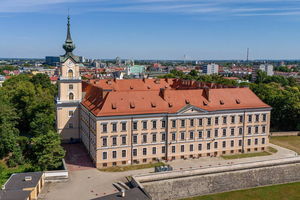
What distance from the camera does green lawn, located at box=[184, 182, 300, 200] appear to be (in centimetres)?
4469

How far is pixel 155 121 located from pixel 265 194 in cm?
2083

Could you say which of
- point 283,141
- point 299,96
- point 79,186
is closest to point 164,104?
point 79,186

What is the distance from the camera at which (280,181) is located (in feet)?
166

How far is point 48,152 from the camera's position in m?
47.7

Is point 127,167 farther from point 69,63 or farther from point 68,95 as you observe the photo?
point 69,63

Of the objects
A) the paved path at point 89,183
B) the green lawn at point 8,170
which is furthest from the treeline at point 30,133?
the paved path at point 89,183

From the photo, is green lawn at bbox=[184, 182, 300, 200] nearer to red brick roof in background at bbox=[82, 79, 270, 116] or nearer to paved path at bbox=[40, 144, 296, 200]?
paved path at bbox=[40, 144, 296, 200]

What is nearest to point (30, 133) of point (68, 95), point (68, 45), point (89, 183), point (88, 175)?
point (68, 95)

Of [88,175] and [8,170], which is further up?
[88,175]

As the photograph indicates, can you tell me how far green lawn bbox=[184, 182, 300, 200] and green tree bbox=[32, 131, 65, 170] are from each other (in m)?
22.3

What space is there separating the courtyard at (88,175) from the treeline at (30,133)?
4.20 m

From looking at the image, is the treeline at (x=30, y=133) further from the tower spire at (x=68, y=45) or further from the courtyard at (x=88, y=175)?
the tower spire at (x=68, y=45)

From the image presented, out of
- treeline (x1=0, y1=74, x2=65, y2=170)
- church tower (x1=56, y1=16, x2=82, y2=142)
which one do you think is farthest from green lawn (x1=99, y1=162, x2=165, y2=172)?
church tower (x1=56, y1=16, x2=82, y2=142)

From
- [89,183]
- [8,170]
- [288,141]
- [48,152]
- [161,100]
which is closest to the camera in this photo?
[89,183]
